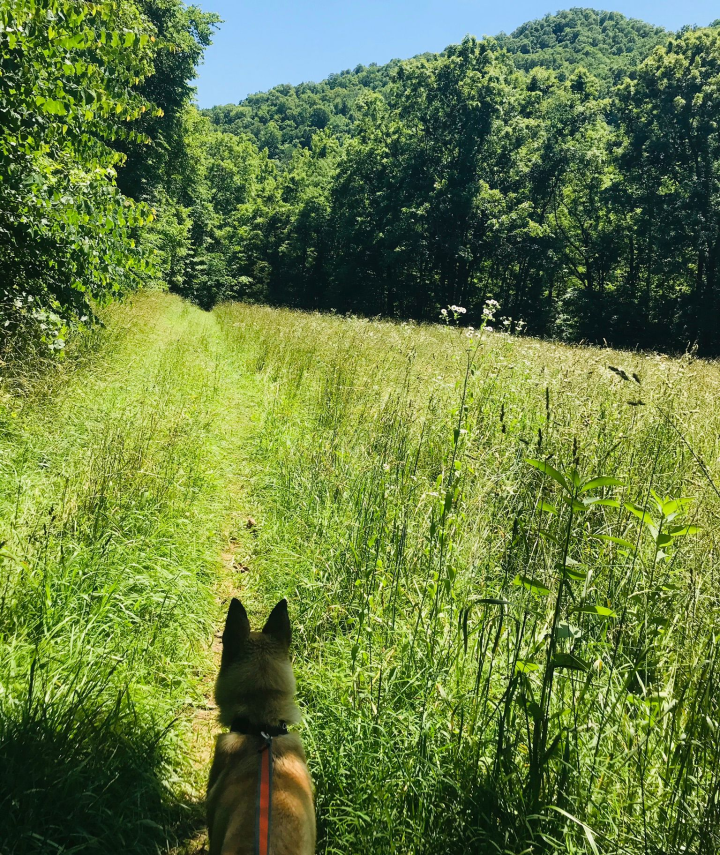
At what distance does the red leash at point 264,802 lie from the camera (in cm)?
136

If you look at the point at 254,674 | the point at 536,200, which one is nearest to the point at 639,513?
the point at 254,674

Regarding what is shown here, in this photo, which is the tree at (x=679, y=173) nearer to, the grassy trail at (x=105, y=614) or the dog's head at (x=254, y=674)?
the grassy trail at (x=105, y=614)

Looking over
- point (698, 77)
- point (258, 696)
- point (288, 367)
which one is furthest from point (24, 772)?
point (698, 77)

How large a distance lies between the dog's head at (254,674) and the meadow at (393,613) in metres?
0.50

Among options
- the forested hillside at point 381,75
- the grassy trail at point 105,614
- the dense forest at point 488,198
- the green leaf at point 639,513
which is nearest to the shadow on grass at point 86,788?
the grassy trail at point 105,614

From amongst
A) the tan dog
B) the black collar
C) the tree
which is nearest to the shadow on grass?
the tan dog

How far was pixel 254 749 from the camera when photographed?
185cm

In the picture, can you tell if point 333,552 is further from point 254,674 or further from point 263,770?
point 263,770

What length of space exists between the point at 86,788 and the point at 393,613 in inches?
65.6

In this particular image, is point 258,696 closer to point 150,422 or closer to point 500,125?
point 150,422

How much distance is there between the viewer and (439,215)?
123 ft

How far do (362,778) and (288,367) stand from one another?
26.1ft

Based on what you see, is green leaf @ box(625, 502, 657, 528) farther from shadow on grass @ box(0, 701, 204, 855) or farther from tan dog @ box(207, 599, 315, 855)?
shadow on grass @ box(0, 701, 204, 855)

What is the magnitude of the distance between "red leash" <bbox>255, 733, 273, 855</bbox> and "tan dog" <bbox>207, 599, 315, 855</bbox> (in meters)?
0.04
